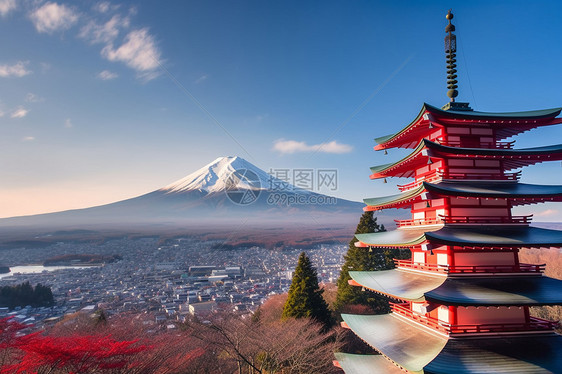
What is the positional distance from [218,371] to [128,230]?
3947 inches

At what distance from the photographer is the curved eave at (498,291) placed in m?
7.65

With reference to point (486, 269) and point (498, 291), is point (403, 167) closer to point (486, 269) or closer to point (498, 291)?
point (486, 269)

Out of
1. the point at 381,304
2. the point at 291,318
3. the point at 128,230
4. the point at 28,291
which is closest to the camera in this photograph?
the point at 291,318

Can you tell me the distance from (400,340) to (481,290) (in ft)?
8.18

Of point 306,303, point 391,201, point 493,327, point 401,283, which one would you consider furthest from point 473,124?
point 306,303

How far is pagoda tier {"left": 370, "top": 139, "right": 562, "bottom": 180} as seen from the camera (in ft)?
29.5

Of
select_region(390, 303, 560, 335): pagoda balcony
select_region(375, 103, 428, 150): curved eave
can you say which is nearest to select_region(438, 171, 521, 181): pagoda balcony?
select_region(375, 103, 428, 150): curved eave

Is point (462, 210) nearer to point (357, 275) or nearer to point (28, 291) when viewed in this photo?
point (357, 275)

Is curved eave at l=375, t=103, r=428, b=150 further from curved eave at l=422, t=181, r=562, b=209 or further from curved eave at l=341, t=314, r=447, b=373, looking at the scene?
curved eave at l=341, t=314, r=447, b=373

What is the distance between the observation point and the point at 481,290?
8.23 metres

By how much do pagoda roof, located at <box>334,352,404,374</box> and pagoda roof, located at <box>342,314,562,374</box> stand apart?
88cm

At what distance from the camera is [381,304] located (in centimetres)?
2488

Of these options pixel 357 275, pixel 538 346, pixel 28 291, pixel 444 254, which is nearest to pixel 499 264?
pixel 444 254

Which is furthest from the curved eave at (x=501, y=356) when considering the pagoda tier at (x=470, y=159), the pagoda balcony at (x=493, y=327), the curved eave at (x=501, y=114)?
the curved eave at (x=501, y=114)
